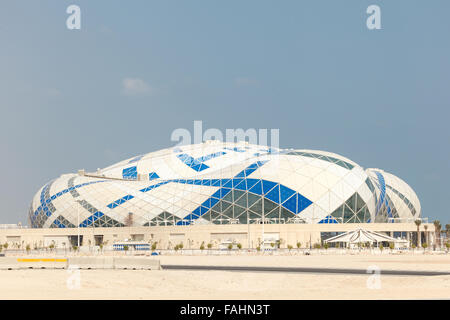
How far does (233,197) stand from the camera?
4281 inches

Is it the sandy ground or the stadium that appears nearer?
the sandy ground

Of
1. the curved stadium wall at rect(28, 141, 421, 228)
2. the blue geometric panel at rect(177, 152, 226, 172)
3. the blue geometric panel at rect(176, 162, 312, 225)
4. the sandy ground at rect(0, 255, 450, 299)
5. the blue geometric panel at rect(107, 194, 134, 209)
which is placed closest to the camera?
the sandy ground at rect(0, 255, 450, 299)

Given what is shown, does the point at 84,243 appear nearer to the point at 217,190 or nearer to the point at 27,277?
the point at 217,190

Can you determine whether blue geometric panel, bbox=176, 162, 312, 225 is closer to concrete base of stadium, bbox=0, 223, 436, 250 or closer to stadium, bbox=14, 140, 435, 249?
stadium, bbox=14, 140, 435, 249

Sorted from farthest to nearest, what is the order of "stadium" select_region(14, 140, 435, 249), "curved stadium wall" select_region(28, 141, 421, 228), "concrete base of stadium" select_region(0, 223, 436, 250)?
"curved stadium wall" select_region(28, 141, 421, 228)
"stadium" select_region(14, 140, 435, 249)
"concrete base of stadium" select_region(0, 223, 436, 250)

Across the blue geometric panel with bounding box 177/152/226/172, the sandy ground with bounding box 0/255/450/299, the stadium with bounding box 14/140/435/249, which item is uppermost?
the blue geometric panel with bounding box 177/152/226/172

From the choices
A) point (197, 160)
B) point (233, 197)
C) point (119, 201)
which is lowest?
point (119, 201)

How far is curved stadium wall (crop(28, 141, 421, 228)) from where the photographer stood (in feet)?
347

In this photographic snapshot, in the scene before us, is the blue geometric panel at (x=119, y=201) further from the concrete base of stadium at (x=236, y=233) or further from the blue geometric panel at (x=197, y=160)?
the blue geometric panel at (x=197, y=160)

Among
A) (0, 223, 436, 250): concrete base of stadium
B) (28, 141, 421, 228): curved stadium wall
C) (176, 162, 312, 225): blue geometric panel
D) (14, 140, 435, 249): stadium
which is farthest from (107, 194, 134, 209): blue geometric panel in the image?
(176, 162, 312, 225): blue geometric panel

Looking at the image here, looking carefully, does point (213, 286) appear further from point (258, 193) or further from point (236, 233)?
point (258, 193)

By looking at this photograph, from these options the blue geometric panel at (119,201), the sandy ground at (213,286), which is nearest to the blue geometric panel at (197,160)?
the blue geometric panel at (119,201)

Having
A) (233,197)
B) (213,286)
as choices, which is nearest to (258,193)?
(233,197)
